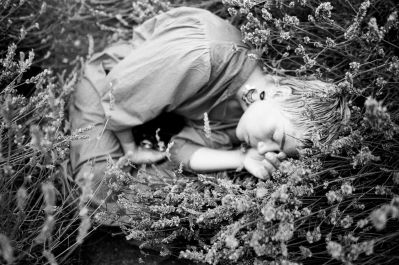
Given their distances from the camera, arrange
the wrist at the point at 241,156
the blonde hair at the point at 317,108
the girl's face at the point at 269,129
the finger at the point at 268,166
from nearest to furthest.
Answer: the blonde hair at the point at 317,108, the girl's face at the point at 269,129, the finger at the point at 268,166, the wrist at the point at 241,156

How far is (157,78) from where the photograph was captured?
5.73 feet

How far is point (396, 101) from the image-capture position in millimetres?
1543

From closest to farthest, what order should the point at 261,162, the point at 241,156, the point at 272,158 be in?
the point at 272,158, the point at 261,162, the point at 241,156

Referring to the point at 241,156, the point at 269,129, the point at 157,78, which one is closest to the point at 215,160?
the point at 241,156

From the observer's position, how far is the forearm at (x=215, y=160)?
1871 millimetres

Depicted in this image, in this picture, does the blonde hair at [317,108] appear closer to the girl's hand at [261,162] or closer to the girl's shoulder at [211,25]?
the girl's hand at [261,162]

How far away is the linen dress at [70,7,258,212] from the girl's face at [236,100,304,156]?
0.21 meters

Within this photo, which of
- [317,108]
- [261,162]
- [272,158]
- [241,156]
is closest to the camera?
[317,108]

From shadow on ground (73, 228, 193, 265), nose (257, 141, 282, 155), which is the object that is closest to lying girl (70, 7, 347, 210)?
nose (257, 141, 282, 155)

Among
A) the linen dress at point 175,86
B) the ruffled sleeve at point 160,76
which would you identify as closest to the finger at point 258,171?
the linen dress at point 175,86

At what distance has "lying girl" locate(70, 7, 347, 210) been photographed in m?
1.63

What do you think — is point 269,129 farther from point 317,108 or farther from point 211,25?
point 211,25

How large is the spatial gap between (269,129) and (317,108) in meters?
0.21

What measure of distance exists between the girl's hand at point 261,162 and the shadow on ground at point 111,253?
1.74 feet
